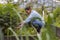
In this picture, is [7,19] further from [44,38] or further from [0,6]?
[44,38]

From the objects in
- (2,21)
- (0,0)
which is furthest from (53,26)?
(0,0)

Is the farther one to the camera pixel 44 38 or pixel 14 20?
pixel 14 20

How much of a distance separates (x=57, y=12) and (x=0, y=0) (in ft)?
17.8

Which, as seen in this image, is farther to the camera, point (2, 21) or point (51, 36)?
point (2, 21)

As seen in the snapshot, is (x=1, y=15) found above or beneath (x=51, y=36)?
beneath

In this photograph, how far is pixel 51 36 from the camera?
32.3 inches

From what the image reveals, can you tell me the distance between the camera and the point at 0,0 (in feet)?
19.9

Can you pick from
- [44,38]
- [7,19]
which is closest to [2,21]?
[7,19]

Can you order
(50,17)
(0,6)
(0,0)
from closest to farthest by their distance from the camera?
(50,17)
(0,6)
(0,0)

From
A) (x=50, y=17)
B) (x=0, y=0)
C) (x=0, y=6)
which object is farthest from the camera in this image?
(x=0, y=0)

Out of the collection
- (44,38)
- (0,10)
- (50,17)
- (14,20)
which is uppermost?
(50,17)

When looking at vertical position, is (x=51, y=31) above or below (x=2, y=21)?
above

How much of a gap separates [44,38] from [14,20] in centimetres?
→ 383

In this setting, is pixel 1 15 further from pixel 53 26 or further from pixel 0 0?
pixel 53 26
